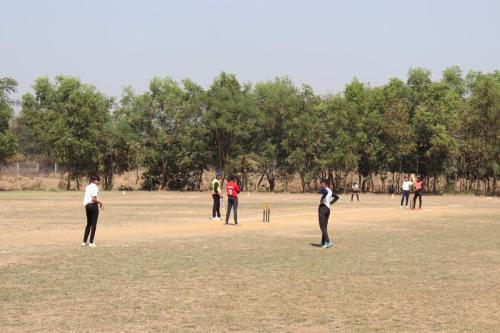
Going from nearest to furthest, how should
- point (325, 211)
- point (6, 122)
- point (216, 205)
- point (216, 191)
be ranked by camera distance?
point (325, 211), point (216, 191), point (216, 205), point (6, 122)

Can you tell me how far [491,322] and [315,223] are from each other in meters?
17.8

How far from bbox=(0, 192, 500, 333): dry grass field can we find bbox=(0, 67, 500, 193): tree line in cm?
3974

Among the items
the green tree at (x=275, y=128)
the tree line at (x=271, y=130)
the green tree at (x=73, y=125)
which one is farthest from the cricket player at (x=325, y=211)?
the green tree at (x=73, y=125)

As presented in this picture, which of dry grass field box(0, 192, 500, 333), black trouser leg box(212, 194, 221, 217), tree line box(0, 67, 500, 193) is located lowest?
dry grass field box(0, 192, 500, 333)

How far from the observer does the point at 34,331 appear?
27.3ft

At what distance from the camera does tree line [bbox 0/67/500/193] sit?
61.4 m

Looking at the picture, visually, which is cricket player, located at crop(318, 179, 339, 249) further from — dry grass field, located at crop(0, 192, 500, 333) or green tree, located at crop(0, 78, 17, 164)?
green tree, located at crop(0, 78, 17, 164)

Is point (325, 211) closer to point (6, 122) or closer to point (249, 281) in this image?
point (249, 281)

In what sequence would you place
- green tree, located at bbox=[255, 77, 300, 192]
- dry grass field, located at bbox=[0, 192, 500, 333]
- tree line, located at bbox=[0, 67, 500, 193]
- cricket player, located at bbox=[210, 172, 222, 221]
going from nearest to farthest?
dry grass field, located at bbox=[0, 192, 500, 333] → cricket player, located at bbox=[210, 172, 222, 221] → tree line, located at bbox=[0, 67, 500, 193] → green tree, located at bbox=[255, 77, 300, 192]

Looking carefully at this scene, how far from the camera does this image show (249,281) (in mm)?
12203

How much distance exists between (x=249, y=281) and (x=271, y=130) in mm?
57404

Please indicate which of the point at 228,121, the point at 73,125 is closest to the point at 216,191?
the point at 228,121

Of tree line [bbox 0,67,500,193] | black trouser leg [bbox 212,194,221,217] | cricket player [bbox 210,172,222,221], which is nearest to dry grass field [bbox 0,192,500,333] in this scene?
cricket player [bbox 210,172,222,221]

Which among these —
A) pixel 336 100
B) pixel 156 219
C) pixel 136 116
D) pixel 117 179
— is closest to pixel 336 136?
pixel 336 100
